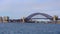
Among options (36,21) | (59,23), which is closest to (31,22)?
(36,21)

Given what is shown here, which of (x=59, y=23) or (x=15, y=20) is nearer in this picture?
(x=59, y=23)

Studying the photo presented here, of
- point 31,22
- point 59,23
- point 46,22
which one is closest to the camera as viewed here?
point 59,23

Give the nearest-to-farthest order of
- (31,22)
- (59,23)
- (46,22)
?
(59,23) < (46,22) < (31,22)

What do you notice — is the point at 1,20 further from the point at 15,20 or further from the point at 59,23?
the point at 59,23

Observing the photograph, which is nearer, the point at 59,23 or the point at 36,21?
the point at 59,23

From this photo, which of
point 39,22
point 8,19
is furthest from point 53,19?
point 8,19

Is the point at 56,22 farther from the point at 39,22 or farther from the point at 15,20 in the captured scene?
the point at 15,20

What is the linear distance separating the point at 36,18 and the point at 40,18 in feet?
8.87

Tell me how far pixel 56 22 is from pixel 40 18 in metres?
7.27

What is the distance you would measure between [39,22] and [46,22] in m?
3.10

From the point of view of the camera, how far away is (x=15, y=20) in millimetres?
94688

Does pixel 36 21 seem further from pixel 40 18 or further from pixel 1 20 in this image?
pixel 1 20

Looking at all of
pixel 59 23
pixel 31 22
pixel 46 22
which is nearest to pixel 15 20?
pixel 31 22

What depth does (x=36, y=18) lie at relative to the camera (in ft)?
296
